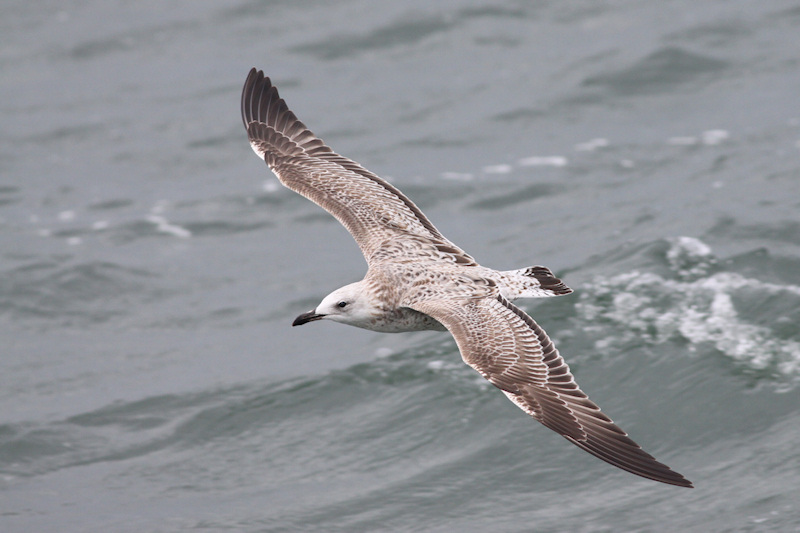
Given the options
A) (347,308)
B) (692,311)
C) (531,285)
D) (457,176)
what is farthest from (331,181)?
(457,176)

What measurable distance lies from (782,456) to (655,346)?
2069 mm

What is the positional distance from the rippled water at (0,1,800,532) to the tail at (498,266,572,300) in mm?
1834

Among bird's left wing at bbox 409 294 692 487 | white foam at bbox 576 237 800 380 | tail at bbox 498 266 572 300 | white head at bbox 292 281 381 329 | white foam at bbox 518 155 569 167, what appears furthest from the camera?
white foam at bbox 518 155 569 167

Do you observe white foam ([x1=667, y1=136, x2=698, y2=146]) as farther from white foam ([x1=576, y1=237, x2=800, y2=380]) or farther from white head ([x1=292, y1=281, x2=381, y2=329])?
white head ([x1=292, y1=281, x2=381, y2=329])

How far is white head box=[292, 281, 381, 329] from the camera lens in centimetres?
911

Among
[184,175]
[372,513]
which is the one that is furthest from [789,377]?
[184,175]

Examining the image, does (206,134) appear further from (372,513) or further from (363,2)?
(372,513)

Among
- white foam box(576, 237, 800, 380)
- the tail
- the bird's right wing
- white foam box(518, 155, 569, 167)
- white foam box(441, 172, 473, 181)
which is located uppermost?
the bird's right wing

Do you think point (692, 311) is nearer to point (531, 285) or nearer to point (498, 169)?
point (531, 285)

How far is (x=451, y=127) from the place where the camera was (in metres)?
18.2

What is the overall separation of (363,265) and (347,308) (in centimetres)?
596

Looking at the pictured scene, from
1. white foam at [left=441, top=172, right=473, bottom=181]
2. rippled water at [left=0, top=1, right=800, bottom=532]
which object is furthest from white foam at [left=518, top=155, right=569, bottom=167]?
white foam at [left=441, top=172, right=473, bottom=181]

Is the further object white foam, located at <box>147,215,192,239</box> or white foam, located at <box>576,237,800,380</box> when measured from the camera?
white foam, located at <box>147,215,192,239</box>

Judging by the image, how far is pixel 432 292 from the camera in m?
9.13
